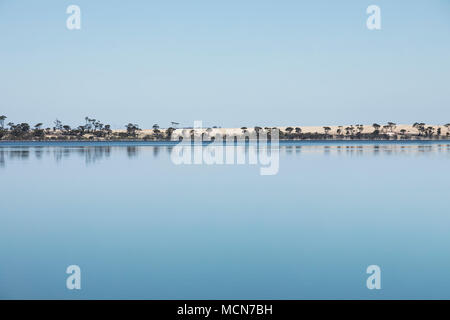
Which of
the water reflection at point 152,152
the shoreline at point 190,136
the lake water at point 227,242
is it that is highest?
the shoreline at point 190,136

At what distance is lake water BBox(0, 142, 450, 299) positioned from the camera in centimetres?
598

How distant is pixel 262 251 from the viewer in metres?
7.57

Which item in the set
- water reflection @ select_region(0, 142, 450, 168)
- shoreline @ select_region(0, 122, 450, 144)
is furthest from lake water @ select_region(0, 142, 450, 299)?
shoreline @ select_region(0, 122, 450, 144)

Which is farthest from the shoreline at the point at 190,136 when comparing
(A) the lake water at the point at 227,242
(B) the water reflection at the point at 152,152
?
(A) the lake water at the point at 227,242

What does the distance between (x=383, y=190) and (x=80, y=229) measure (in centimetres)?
1011

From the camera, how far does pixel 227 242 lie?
8180 mm

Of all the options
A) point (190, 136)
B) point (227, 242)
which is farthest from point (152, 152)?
point (190, 136)

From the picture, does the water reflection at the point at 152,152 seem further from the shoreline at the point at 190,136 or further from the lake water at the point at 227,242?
the shoreline at the point at 190,136

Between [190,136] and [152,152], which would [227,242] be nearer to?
[152,152]

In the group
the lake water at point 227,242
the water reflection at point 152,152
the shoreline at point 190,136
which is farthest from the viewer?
the shoreline at point 190,136

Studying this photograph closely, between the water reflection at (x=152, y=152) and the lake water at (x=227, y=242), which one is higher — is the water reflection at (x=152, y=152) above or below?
above

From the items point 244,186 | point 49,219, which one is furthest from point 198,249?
point 244,186

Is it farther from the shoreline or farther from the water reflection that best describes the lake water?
the shoreline

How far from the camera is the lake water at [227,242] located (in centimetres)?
598
